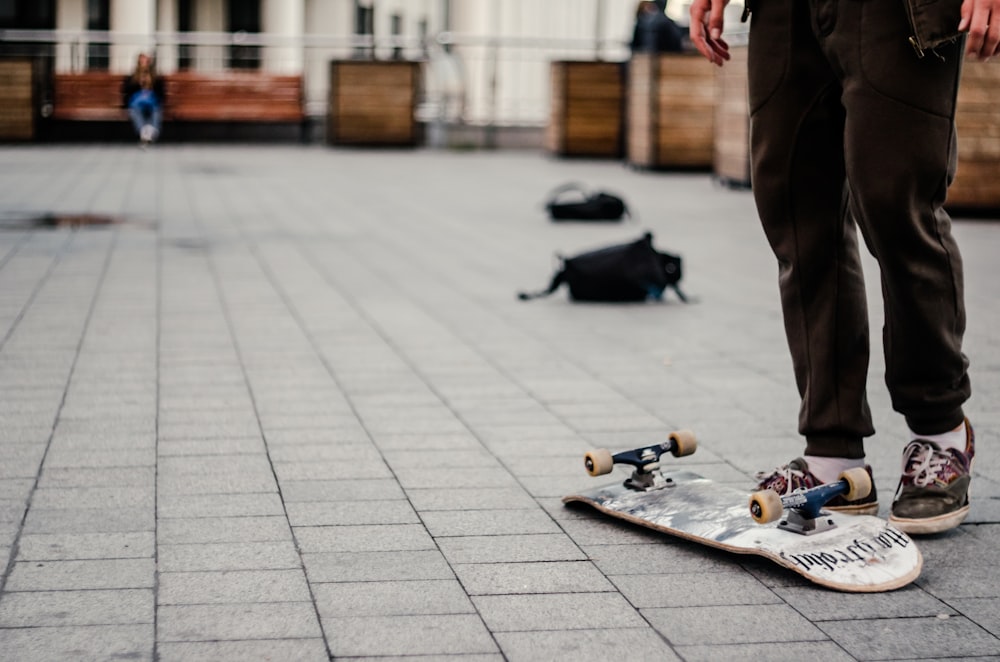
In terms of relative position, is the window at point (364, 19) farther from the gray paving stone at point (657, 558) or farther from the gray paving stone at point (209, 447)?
the gray paving stone at point (657, 558)

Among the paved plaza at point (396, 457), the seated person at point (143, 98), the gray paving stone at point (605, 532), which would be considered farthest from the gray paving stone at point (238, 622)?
the seated person at point (143, 98)

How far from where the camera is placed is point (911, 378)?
11.3 ft

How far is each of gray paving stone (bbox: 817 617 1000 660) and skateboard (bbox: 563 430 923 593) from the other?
19cm

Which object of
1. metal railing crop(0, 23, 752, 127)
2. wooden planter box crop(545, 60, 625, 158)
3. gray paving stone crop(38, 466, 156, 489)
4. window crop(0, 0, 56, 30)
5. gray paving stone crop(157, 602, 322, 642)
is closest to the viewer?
gray paving stone crop(157, 602, 322, 642)

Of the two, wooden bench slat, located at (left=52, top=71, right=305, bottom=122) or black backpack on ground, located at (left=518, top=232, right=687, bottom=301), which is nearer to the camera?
black backpack on ground, located at (left=518, top=232, right=687, bottom=301)

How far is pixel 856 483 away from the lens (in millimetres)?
3285

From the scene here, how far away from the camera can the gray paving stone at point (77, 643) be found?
2.61 metres

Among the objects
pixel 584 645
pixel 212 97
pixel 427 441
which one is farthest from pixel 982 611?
pixel 212 97

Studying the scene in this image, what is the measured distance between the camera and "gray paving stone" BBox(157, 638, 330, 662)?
8.58 ft

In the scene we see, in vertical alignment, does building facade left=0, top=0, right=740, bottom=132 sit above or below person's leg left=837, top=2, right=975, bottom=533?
above

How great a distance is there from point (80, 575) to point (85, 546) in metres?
0.22

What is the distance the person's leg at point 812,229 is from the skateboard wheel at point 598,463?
46cm

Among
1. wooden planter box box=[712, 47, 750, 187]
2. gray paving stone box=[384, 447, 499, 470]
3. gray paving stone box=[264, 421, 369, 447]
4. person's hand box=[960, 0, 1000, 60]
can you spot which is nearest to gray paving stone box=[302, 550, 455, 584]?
gray paving stone box=[384, 447, 499, 470]

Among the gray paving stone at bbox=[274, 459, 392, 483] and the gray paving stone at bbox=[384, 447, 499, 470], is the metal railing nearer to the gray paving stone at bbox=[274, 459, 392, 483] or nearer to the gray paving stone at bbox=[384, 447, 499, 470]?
the gray paving stone at bbox=[384, 447, 499, 470]
